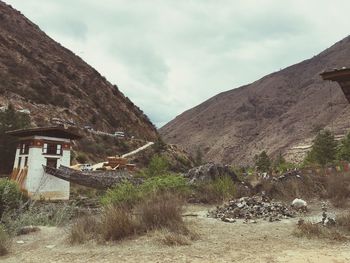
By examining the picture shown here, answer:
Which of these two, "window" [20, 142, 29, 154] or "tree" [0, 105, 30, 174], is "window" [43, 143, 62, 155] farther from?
"tree" [0, 105, 30, 174]

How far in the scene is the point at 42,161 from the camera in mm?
27797

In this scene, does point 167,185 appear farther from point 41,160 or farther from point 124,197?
point 41,160

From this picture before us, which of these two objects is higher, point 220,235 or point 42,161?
point 42,161

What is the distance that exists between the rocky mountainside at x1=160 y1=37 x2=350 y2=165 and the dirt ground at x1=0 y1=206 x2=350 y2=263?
84.4m

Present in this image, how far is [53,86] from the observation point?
2682 inches

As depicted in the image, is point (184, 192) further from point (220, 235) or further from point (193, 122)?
point (193, 122)

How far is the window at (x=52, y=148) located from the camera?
2818cm

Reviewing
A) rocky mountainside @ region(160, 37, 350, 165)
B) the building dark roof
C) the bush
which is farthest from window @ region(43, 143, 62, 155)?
rocky mountainside @ region(160, 37, 350, 165)

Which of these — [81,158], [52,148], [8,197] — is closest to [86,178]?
[52,148]

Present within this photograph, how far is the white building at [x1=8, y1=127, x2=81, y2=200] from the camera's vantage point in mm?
27250

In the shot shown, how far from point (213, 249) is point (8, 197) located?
38.4 ft

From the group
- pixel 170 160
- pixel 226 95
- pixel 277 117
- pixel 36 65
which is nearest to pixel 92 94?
pixel 36 65

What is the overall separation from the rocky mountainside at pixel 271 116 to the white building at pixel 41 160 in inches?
2849

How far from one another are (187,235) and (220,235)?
1.00m
